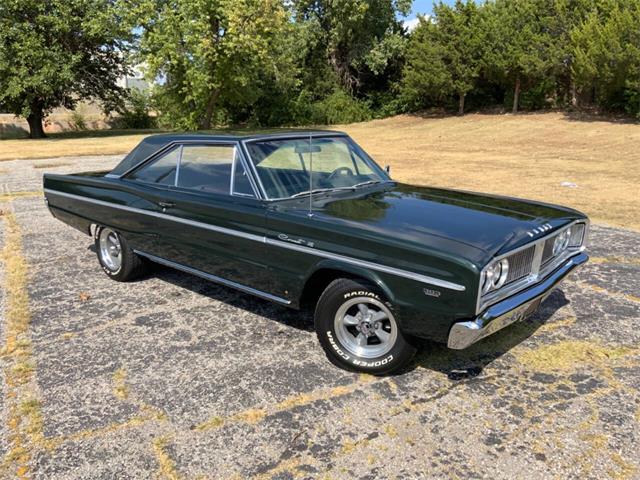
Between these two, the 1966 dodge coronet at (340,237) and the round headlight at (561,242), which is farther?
the round headlight at (561,242)

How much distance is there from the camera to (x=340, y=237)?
3.17m

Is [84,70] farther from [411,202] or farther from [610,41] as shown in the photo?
[411,202]

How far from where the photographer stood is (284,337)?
389 cm

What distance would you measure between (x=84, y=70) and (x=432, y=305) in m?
31.4

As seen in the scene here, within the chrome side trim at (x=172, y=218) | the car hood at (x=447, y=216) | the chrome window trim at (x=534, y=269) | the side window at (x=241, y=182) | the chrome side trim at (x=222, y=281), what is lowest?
the chrome side trim at (x=222, y=281)

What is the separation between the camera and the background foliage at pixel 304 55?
25.3 m

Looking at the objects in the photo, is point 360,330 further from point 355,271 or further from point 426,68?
point 426,68

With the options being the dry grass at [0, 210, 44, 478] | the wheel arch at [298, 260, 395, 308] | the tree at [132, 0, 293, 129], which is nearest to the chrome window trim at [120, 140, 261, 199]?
the wheel arch at [298, 260, 395, 308]

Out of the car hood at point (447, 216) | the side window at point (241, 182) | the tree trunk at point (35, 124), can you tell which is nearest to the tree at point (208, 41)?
the tree trunk at point (35, 124)

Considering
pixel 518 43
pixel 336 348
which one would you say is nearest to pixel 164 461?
pixel 336 348

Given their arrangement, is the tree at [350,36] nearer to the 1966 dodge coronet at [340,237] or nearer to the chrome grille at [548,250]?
the 1966 dodge coronet at [340,237]

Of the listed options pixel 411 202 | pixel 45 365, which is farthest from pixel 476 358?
pixel 45 365

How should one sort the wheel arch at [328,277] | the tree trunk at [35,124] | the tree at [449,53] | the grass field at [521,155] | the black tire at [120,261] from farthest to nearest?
the tree at [449,53]
the tree trunk at [35,124]
the grass field at [521,155]
the black tire at [120,261]
the wheel arch at [328,277]

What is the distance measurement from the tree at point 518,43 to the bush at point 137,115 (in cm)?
2265
